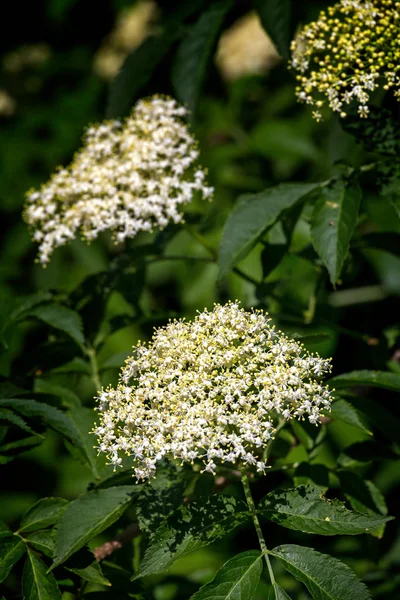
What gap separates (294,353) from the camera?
235cm

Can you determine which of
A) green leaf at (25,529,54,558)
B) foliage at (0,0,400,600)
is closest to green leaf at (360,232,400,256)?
foliage at (0,0,400,600)

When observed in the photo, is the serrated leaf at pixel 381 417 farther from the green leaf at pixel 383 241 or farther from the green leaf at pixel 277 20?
the green leaf at pixel 277 20

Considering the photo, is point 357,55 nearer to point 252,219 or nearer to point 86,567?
point 252,219

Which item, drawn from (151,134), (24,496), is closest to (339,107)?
(151,134)

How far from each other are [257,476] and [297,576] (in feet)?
2.07

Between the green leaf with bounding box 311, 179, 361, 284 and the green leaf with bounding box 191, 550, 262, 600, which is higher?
the green leaf with bounding box 311, 179, 361, 284

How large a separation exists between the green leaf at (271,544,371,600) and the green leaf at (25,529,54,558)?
2.50 feet

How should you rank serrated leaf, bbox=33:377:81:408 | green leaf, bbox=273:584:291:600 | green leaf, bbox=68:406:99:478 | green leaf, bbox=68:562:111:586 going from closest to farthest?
green leaf, bbox=273:584:291:600 → green leaf, bbox=68:562:111:586 → green leaf, bbox=68:406:99:478 → serrated leaf, bbox=33:377:81:408

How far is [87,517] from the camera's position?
2.33 m

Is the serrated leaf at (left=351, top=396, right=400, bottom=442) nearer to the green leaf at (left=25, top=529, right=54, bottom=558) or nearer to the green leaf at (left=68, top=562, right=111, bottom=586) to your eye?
the green leaf at (left=68, top=562, right=111, bottom=586)

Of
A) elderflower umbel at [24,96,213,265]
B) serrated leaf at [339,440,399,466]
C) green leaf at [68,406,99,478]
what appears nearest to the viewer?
green leaf at [68,406,99,478]

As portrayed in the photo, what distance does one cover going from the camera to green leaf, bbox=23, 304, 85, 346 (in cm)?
293

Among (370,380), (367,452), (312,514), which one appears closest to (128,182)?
(370,380)

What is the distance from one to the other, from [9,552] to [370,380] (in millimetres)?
1351
